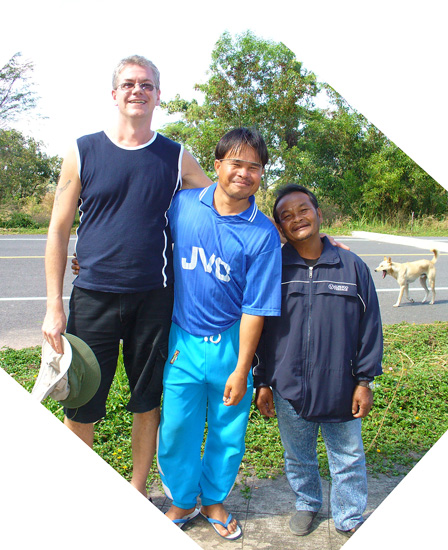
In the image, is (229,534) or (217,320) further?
(229,534)

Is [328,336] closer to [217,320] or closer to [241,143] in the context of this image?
[217,320]

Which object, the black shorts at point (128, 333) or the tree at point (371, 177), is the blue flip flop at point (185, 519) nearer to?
the black shorts at point (128, 333)

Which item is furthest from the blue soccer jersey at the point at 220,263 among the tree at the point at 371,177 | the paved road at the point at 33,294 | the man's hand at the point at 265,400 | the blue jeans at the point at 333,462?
the tree at the point at 371,177

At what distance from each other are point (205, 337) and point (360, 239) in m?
→ 11.8

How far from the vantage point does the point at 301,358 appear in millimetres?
2123

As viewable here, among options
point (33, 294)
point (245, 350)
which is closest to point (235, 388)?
point (245, 350)

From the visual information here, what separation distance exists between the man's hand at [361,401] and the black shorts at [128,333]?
794 mm

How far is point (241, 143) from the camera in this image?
2.02 m

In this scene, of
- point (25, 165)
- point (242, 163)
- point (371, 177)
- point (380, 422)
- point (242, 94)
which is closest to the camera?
point (242, 163)

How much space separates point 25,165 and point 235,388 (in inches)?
231

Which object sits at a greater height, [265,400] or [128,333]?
[128,333]

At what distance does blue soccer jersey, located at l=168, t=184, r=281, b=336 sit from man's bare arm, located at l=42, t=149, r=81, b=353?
40cm

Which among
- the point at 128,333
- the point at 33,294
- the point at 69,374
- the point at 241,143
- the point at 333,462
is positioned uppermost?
the point at 241,143

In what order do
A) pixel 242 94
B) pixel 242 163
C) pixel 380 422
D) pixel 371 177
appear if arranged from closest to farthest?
pixel 242 163 < pixel 380 422 < pixel 242 94 < pixel 371 177
